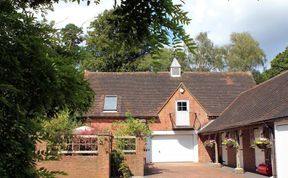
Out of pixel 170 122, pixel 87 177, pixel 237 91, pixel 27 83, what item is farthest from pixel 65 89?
pixel 237 91

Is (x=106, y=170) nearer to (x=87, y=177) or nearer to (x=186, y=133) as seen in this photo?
(x=87, y=177)

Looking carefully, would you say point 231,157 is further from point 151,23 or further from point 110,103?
point 151,23

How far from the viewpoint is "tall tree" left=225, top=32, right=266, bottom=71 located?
54406 mm

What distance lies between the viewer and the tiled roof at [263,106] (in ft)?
63.7

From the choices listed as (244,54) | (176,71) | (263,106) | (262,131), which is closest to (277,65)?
(244,54)

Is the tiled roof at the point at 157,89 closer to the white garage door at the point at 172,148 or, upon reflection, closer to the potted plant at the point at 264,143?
the white garage door at the point at 172,148

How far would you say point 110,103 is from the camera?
1280 inches

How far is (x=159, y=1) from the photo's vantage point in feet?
4.86

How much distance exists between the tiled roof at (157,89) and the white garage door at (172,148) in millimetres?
2222

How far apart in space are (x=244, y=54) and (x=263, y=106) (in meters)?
33.4

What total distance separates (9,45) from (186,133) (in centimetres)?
3128

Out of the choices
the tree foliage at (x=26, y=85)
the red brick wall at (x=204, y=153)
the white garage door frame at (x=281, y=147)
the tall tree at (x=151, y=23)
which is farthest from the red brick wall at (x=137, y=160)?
the tall tree at (x=151, y=23)

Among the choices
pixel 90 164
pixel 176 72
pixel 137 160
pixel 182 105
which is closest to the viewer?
pixel 90 164

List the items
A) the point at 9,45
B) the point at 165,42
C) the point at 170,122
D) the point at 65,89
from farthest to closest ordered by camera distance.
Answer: the point at 170,122 < the point at 65,89 < the point at 9,45 < the point at 165,42
